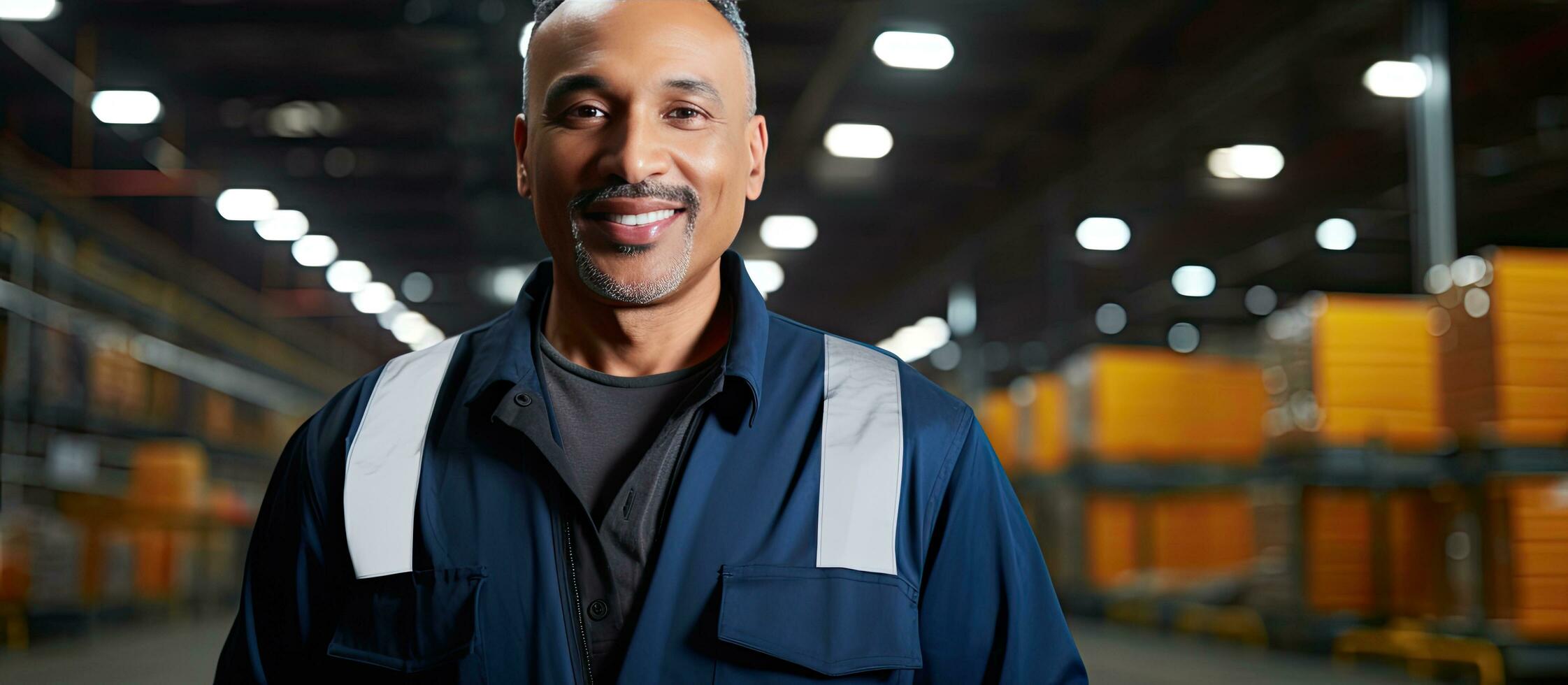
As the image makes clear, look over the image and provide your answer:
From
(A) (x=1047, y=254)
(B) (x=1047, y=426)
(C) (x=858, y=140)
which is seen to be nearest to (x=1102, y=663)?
(B) (x=1047, y=426)

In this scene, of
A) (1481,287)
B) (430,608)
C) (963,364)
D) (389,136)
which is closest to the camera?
(430,608)

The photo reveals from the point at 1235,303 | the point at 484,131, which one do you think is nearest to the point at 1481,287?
the point at 484,131

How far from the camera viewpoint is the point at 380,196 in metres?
14.1

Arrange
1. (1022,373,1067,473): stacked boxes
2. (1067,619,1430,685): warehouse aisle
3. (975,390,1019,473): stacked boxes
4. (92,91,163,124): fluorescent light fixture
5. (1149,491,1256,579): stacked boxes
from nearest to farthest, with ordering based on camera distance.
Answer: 1. (1067,619,1430,685): warehouse aisle
2. (1149,491,1256,579): stacked boxes
3. (92,91,163,124): fluorescent light fixture
4. (1022,373,1067,473): stacked boxes
5. (975,390,1019,473): stacked boxes

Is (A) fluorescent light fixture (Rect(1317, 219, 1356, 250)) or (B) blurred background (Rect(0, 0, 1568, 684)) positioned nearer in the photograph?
(B) blurred background (Rect(0, 0, 1568, 684))

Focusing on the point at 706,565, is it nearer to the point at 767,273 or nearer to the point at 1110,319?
the point at 767,273

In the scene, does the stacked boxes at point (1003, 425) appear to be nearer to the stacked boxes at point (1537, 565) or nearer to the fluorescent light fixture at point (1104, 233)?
the fluorescent light fixture at point (1104, 233)

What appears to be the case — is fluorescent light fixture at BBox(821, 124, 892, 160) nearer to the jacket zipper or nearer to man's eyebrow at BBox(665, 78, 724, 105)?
man's eyebrow at BBox(665, 78, 724, 105)

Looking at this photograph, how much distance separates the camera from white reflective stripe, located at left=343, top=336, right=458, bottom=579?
143 centimetres

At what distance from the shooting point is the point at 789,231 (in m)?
16.4

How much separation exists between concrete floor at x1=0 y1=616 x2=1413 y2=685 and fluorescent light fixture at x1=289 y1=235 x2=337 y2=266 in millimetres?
6413

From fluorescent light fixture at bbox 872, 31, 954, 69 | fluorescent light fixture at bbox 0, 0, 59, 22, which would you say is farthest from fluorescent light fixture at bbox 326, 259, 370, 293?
fluorescent light fixture at bbox 872, 31, 954, 69

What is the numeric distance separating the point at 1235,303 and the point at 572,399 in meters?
18.5

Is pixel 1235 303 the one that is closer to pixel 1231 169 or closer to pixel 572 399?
pixel 1231 169
